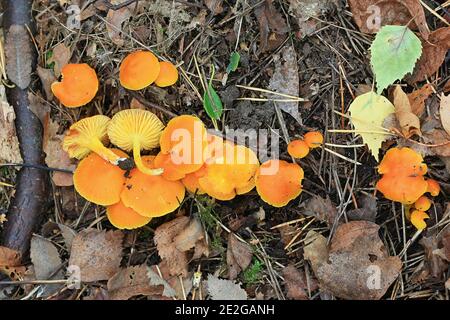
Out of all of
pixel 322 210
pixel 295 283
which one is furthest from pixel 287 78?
pixel 295 283

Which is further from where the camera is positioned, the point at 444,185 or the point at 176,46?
the point at 176,46

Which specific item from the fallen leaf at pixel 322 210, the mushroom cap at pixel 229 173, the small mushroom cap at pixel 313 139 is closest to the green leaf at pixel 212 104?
the mushroom cap at pixel 229 173

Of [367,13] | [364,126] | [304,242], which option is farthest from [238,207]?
[367,13]

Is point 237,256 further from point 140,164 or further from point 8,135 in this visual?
point 8,135

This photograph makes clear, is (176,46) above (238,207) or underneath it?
above

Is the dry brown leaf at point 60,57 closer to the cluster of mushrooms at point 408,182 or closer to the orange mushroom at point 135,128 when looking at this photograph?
the orange mushroom at point 135,128

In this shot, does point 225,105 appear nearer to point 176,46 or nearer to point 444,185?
point 176,46
